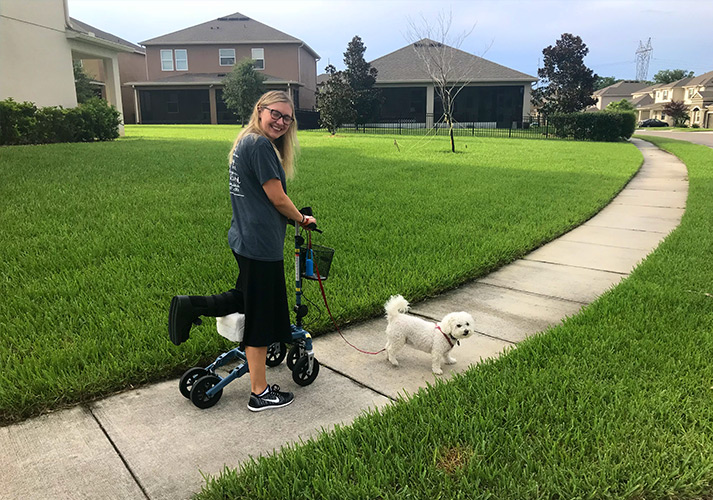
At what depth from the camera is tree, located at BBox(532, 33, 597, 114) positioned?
3431cm


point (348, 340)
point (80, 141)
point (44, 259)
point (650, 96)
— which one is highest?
point (650, 96)

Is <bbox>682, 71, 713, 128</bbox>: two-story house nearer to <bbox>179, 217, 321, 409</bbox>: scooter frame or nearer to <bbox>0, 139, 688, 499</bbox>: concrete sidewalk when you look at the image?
<bbox>0, 139, 688, 499</bbox>: concrete sidewalk

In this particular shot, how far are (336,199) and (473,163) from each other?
6981 millimetres

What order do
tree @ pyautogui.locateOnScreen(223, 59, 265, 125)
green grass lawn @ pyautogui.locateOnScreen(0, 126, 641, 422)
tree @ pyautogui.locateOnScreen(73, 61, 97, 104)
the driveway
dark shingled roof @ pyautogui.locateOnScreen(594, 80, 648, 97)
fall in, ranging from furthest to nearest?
dark shingled roof @ pyautogui.locateOnScreen(594, 80, 648, 97)
tree @ pyautogui.locateOnScreen(223, 59, 265, 125)
tree @ pyautogui.locateOnScreen(73, 61, 97, 104)
the driveway
green grass lawn @ pyautogui.locateOnScreen(0, 126, 641, 422)

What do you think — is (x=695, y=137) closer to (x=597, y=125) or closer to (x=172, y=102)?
(x=597, y=125)

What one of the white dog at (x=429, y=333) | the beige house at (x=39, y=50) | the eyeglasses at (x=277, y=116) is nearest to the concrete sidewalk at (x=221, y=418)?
the white dog at (x=429, y=333)

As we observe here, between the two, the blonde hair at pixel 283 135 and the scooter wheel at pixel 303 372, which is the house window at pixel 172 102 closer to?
the blonde hair at pixel 283 135

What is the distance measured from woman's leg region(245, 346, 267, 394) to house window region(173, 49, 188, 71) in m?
46.3

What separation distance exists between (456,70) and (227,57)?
19.6 meters

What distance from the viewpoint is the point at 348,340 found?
3768 millimetres

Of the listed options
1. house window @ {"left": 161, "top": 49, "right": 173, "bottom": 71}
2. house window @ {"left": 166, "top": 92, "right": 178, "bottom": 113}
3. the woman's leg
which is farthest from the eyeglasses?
house window @ {"left": 161, "top": 49, "right": 173, "bottom": 71}

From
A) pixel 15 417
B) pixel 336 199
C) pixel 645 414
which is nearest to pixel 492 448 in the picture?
pixel 645 414

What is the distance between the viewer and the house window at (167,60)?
43312 mm

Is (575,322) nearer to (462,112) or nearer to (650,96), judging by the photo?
(462,112)
